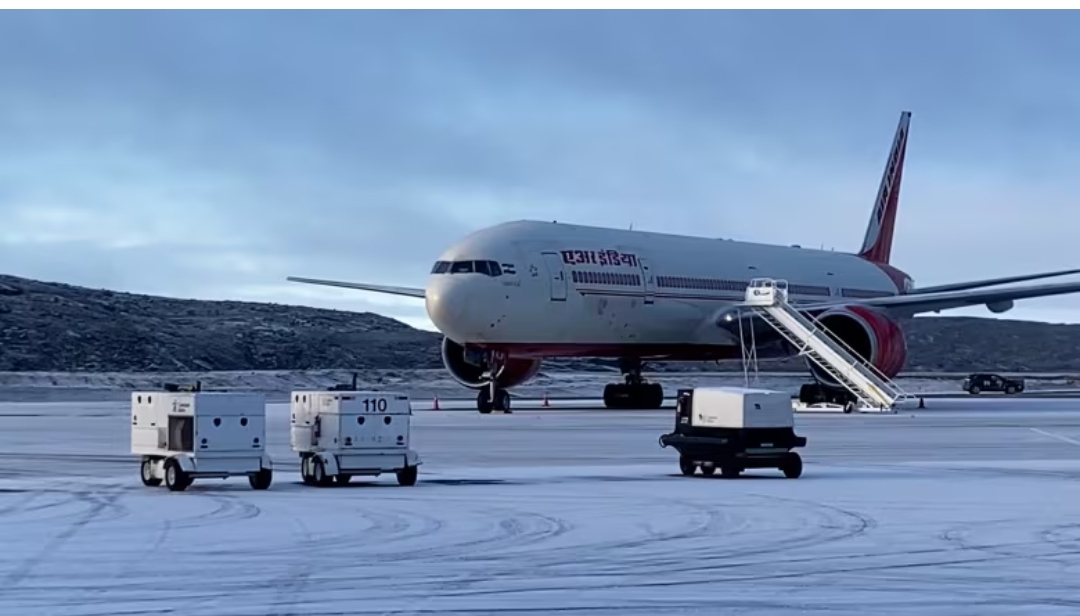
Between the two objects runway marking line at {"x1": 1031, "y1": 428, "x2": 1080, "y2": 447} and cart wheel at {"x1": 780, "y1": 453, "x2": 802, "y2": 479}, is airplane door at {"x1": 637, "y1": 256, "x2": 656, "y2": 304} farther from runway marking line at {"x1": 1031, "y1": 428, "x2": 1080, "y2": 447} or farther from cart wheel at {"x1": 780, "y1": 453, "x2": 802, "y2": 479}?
cart wheel at {"x1": 780, "y1": 453, "x2": 802, "y2": 479}

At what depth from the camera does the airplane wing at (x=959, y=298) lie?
4231 cm

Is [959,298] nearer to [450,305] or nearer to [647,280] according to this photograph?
[647,280]

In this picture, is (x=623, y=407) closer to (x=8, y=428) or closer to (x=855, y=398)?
(x=855, y=398)

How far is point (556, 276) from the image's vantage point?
39375 mm

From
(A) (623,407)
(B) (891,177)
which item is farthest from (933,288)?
(A) (623,407)

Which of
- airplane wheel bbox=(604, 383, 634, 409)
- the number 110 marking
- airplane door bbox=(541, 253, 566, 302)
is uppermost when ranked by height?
airplane door bbox=(541, 253, 566, 302)

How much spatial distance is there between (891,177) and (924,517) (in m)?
43.7

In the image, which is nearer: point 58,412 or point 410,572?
point 410,572

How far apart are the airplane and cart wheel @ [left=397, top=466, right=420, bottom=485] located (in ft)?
66.9

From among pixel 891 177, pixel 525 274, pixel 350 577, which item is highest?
pixel 891 177

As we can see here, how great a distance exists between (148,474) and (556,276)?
2298 cm

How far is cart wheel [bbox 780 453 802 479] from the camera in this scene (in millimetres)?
18359

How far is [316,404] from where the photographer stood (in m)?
17.6

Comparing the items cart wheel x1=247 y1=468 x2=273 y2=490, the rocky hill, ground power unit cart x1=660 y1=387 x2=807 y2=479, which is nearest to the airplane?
ground power unit cart x1=660 y1=387 x2=807 y2=479
